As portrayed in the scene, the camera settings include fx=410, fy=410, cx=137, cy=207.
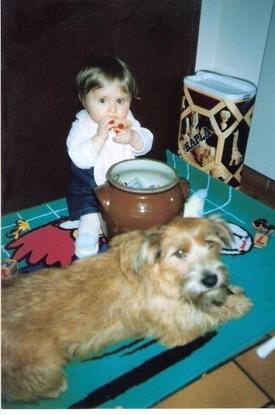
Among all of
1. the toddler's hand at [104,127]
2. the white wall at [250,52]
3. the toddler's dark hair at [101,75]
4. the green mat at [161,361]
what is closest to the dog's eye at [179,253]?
the green mat at [161,361]

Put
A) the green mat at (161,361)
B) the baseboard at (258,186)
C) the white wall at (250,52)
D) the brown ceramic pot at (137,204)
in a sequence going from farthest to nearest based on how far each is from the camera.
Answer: the baseboard at (258,186) → the white wall at (250,52) → the brown ceramic pot at (137,204) → the green mat at (161,361)

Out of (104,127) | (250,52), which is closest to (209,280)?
(104,127)

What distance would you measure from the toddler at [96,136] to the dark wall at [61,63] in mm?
169

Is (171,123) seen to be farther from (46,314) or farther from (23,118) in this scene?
(46,314)

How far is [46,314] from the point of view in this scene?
59.6 inches

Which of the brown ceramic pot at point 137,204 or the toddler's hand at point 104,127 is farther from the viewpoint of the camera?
the toddler's hand at point 104,127

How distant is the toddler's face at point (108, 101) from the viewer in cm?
211

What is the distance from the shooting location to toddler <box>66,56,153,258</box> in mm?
2129

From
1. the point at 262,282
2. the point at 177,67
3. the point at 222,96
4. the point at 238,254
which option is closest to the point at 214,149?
the point at 222,96

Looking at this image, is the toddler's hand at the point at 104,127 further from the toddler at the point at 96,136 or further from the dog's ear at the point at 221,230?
the dog's ear at the point at 221,230

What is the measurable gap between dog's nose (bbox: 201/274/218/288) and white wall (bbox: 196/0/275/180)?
145 cm

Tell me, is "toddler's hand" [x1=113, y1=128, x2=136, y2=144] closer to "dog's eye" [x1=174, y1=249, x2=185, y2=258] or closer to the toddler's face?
the toddler's face

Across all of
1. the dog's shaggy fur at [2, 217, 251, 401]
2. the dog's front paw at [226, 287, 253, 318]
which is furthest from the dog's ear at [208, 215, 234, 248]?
the dog's front paw at [226, 287, 253, 318]

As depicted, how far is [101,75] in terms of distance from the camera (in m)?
2.11
